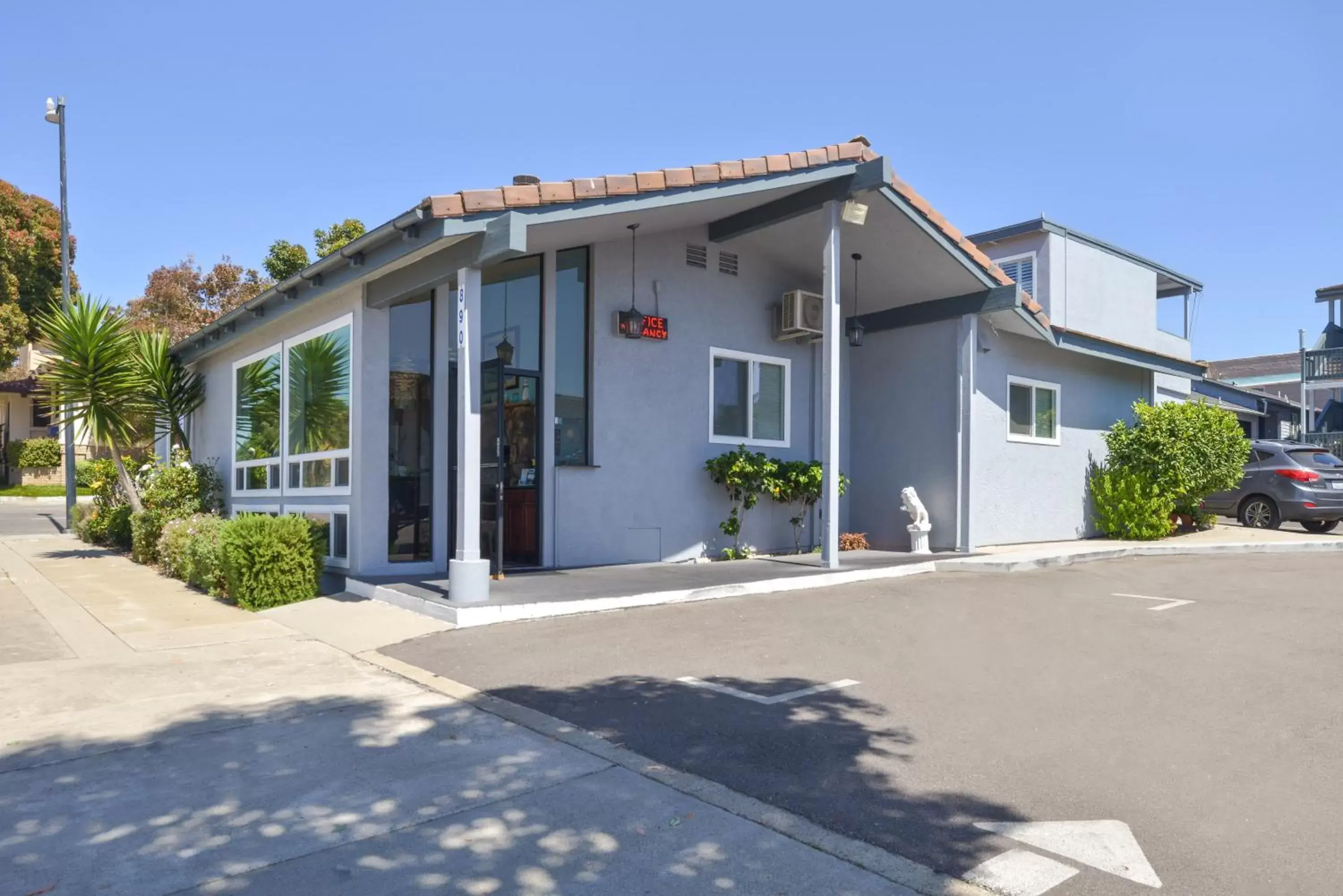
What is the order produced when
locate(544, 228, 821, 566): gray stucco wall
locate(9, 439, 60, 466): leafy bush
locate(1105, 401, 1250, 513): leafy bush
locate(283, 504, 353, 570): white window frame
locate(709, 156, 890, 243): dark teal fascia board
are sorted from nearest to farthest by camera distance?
locate(283, 504, 353, 570): white window frame, locate(709, 156, 890, 243): dark teal fascia board, locate(544, 228, 821, 566): gray stucco wall, locate(1105, 401, 1250, 513): leafy bush, locate(9, 439, 60, 466): leafy bush

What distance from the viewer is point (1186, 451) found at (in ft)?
46.2

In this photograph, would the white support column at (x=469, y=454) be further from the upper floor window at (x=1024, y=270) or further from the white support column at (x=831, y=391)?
the upper floor window at (x=1024, y=270)

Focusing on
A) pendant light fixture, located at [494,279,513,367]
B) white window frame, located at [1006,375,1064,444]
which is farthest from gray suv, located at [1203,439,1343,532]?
pendant light fixture, located at [494,279,513,367]

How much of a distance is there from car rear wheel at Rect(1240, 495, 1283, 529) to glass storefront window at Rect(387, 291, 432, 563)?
13.3 metres

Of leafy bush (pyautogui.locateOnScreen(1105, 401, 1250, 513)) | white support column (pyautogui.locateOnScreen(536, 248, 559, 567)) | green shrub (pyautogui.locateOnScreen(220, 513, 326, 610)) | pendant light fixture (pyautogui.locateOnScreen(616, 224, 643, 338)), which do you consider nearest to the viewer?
green shrub (pyautogui.locateOnScreen(220, 513, 326, 610))

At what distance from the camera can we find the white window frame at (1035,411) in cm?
1361

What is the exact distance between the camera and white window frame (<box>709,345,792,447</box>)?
11.8 m

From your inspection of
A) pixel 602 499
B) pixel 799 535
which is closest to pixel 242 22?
pixel 602 499

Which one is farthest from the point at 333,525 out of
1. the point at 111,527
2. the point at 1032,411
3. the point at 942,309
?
the point at 1032,411

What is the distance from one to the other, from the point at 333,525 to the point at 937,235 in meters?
7.61

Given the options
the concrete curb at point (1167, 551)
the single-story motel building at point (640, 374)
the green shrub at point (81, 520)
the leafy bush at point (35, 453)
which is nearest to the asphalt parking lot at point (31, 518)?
the green shrub at point (81, 520)

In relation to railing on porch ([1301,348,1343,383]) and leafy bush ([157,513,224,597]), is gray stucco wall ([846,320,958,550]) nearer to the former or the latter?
leafy bush ([157,513,224,597])

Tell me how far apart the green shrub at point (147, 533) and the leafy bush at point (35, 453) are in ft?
69.4

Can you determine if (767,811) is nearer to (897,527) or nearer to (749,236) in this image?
(749,236)
